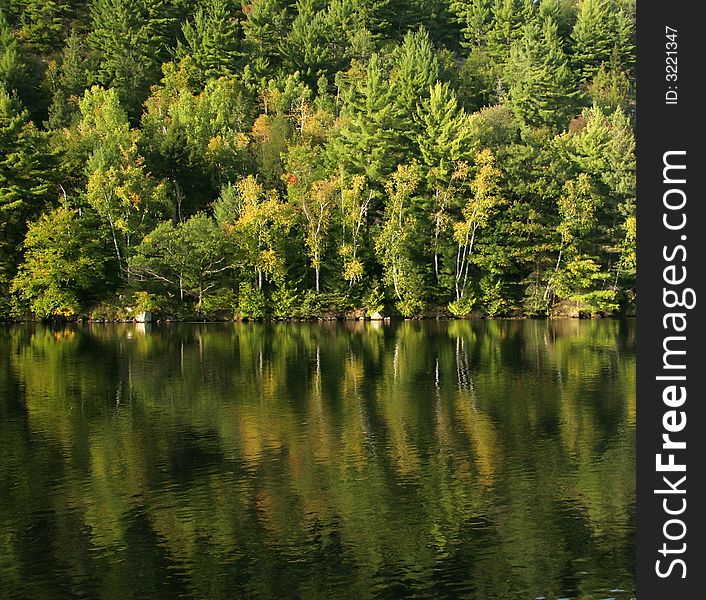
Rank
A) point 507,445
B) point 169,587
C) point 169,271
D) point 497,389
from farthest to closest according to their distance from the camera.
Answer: point 169,271 → point 497,389 → point 507,445 → point 169,587

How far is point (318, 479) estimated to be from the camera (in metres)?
25.8

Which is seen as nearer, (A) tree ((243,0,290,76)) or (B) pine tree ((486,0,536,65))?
(A) tree ((243,0,290,76))

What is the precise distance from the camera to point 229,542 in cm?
2098

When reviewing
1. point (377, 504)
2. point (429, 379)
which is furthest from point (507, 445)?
point (429, 379)

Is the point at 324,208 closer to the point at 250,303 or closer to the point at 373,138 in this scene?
the point at 373,138

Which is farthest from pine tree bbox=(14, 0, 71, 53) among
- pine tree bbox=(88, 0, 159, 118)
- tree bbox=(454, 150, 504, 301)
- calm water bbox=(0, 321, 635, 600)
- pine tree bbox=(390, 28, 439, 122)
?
calm water bbox=(0, 321, 635, 600)

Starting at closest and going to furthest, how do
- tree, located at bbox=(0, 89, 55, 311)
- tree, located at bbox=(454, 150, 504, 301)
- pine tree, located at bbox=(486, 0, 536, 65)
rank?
tree, located at bbox=(0, 89, 55, 311)
tree, located at bbox=(454, 150, 504, 301)
pine tree, located at bbox=(486, 0, 536, 65)

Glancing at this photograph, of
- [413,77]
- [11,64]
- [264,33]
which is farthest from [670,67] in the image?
[264,33]

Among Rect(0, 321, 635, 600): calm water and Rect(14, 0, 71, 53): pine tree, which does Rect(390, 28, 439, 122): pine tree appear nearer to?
Rect(14, 0, 71, 53): pine tree

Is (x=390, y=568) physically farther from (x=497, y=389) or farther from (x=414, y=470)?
(x=497, y=389)

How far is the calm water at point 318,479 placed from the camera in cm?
1919

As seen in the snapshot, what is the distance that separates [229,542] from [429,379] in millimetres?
22810

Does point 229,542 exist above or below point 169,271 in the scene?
below

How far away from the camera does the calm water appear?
19.2m
